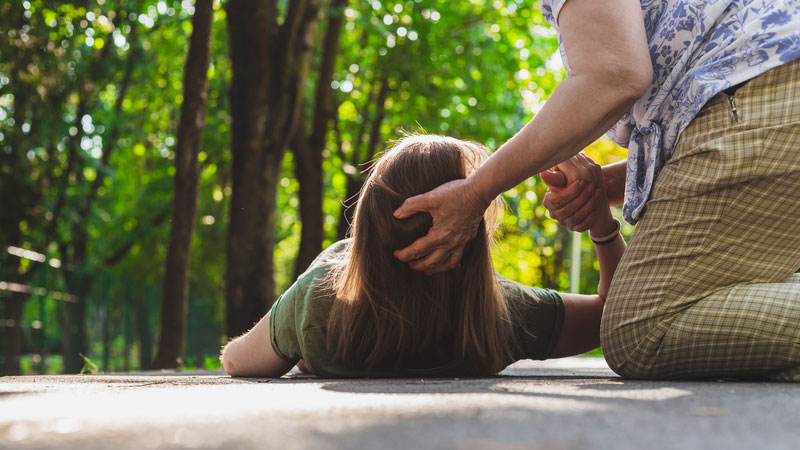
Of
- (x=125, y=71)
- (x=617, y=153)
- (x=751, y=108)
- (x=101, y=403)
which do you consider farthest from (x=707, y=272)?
(x=617, y=153)

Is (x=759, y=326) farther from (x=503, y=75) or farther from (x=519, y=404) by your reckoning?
(x=503, y=75)

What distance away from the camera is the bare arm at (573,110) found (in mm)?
2910

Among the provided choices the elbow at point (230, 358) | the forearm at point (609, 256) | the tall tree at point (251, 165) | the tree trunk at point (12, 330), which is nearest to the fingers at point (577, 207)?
the forearm at point (609, 256)

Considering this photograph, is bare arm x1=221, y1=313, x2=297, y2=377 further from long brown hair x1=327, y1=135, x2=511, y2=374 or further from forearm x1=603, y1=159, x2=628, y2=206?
forearm x1=603, y1=159, x2=628, y2=206

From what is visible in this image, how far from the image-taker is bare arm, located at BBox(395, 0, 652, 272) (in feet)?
9.55

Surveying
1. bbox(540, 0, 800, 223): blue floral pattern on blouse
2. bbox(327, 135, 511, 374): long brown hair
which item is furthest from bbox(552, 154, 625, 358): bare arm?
bbox(327, 135, 511, 374): long brown hair

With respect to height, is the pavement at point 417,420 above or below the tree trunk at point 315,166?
below

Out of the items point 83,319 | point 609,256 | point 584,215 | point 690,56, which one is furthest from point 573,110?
point 83,319

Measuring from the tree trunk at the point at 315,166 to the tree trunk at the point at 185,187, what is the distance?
11.2ft

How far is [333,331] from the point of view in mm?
3326

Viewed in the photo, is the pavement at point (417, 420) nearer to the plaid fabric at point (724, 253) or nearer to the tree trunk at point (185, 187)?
the plaid fabric at point (724, 253)

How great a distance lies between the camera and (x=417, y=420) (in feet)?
5.41

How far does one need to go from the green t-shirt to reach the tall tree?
5413 mm

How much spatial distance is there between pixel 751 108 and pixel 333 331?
5.59 feet
